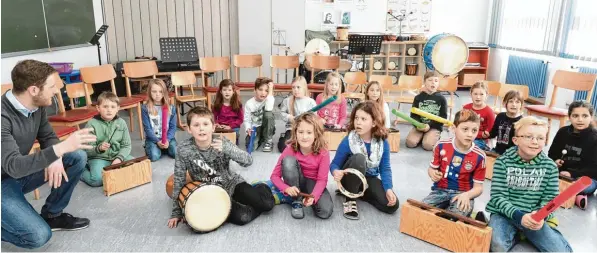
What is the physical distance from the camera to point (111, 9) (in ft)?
22.5

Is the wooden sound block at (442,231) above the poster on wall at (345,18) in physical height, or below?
below

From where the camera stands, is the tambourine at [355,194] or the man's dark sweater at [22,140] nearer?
the man's dark sweater at [22,140]

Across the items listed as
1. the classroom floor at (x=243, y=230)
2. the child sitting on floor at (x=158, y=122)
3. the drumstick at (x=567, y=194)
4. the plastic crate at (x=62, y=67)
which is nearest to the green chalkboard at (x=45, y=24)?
the plastic crate at (x=62, y=67)

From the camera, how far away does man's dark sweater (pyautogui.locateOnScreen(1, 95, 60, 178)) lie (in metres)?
1.89

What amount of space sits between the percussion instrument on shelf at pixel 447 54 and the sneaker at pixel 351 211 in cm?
395

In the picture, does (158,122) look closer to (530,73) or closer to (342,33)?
(342,33)

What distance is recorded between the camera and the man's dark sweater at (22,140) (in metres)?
1.89

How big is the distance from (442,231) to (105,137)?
2513 millimetres

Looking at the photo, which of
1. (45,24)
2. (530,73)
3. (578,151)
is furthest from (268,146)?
(530,73)

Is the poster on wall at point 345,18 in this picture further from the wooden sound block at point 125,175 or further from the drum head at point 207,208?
the drum head at point 207,208

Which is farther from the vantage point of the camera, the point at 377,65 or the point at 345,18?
the point at 377,65

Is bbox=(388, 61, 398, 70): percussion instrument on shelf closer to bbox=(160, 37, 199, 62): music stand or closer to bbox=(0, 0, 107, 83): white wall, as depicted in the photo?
bbox=(160, 37, 199, 62): music stand

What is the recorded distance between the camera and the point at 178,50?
549 cm

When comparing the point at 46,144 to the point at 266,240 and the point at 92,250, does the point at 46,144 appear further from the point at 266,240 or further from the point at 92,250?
the point at 266,240
